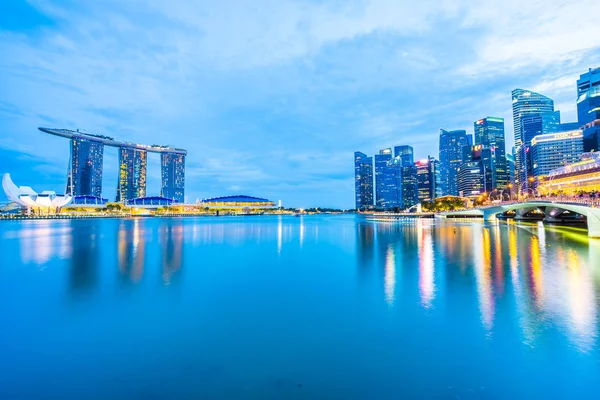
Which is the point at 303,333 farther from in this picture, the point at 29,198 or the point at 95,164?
the point at 95,164

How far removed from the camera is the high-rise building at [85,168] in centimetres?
15950

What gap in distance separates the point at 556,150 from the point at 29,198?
699 ft

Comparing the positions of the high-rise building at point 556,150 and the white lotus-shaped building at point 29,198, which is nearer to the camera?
the white lotus-shaped building at point 29,198

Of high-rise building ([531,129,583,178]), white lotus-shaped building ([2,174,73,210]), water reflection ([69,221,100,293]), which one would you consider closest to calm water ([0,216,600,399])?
water reflection ([69,221,100,293])

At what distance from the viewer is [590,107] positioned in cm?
15650

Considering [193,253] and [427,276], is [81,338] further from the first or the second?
[193,253]

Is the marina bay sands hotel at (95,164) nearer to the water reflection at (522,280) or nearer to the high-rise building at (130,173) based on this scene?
the high-rise building at (130,173)

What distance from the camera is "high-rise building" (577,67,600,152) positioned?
133250mm

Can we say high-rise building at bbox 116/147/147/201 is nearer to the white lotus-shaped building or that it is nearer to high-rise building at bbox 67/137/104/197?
high-rise building at bbox 67/137/104/197

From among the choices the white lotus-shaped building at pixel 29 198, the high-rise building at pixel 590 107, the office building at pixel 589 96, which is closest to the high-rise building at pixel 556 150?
the high-rise building at pixel 590 107

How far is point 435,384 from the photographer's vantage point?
6504 millimetres

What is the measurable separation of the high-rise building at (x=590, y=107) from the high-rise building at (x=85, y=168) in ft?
765

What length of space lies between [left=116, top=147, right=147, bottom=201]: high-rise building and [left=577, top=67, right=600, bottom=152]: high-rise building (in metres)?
228

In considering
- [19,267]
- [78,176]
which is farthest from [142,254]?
[78,176]
